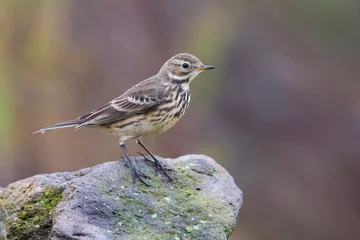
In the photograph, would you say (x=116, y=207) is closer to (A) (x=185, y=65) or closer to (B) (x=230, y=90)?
(A) (x=185, y=65)

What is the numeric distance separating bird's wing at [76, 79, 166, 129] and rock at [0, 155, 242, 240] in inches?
27.3

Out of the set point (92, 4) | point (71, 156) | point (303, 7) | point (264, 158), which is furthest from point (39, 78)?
point (303, 7)

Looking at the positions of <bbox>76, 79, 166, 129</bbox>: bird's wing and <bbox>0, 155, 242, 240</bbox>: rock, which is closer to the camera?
<bbox>0, 155, 242, 240</bbox>: rock

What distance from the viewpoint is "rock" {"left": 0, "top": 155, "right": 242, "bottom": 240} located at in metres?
5.34

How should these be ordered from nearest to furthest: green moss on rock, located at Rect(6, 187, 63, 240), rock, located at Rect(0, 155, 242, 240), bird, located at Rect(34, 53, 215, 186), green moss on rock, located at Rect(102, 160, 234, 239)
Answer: rock, located at Rect(0, 155, 242, 240), green moss on rock, located at Rect(102, 160, 234, 239), green moss on rock, located at Rect(6, 187, 63, 240), bird, located at Rect(34, 53, 215, 186)

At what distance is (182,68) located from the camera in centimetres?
755

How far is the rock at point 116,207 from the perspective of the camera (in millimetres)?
5336

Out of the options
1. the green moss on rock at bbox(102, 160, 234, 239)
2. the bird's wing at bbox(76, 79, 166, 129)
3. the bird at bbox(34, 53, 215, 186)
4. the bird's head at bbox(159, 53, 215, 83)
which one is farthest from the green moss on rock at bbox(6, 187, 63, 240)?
the bird's head at bbox(159, 53, 215, 83)

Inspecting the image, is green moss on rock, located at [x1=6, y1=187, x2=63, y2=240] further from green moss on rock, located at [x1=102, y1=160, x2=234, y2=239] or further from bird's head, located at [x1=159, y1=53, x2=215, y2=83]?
bird's head, located at [x1=159, y1=53, x2=215, y2=83]

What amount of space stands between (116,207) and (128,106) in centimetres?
172

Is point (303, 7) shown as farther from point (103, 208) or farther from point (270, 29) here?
point (103, 208)

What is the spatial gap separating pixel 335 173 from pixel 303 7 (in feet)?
16.2

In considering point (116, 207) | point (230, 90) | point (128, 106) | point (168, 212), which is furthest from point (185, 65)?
point (230, 90)

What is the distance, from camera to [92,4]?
15719mm
